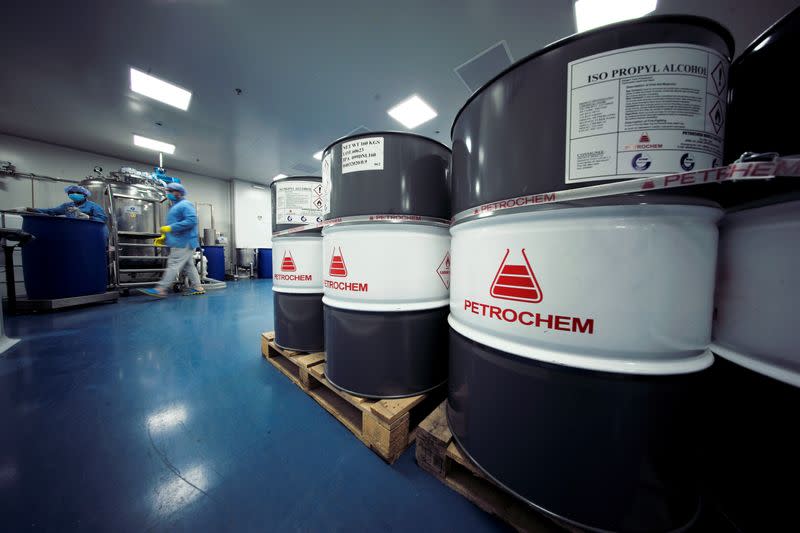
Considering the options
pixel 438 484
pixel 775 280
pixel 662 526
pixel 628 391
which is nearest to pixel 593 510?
pixel 662 526

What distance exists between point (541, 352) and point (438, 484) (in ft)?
2.38

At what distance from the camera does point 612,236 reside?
64cm

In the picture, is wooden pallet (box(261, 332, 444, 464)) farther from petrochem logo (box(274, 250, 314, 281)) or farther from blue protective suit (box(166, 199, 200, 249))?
blue protective suit (box(166, 199, 200, 249))

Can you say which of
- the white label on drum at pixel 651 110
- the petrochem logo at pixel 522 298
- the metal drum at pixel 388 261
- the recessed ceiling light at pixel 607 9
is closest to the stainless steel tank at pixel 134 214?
the metal drum at pixel 388 261

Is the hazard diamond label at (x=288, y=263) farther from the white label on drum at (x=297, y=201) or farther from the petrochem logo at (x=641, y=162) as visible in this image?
the petrochem logo at (x=641, y=162)

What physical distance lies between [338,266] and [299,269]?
649mm

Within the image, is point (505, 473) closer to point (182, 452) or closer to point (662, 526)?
point (662, 526)

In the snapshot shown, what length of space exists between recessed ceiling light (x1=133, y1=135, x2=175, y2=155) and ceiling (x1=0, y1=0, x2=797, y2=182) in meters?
0.43

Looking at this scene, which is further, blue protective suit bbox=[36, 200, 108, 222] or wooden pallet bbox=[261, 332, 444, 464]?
blue protective suit bbox=[36, 200, 108, 222]

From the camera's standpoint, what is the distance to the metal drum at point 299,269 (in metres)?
1.83

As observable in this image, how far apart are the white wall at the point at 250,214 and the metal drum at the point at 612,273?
954cm

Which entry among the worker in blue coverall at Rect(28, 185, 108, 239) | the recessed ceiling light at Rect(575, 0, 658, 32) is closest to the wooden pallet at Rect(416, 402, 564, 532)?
the recessed ceiling light at Rect(575, 0, 658, 32)

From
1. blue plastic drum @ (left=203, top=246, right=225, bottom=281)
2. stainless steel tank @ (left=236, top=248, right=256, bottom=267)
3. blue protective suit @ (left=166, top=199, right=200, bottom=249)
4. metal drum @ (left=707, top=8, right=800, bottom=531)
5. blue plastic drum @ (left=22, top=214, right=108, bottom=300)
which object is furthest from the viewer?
stainless steel tank @ (left=236, top=248, right=256, bottom=267)

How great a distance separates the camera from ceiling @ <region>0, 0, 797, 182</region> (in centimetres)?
272
